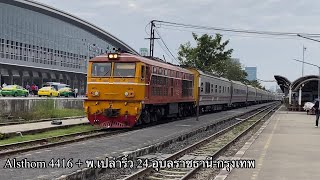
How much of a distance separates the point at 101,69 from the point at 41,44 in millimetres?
68771

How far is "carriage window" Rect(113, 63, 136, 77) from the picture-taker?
66.9ft

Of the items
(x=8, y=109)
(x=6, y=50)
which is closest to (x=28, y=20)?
(x=6, y=50)

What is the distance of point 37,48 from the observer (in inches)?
3327

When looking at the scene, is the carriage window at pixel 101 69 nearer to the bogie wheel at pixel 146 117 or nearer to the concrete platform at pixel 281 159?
the bogie wheel at pixel 146 117

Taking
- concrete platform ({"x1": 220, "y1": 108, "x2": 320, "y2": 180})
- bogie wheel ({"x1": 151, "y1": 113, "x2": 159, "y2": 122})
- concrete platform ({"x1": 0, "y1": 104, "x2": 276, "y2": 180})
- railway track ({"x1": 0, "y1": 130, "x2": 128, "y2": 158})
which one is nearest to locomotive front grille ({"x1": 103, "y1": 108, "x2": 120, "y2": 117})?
railway track ({"x1": 0, "y1": 130, "x2": 128, "y2": 158})

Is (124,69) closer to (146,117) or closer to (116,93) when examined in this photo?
(116,93)

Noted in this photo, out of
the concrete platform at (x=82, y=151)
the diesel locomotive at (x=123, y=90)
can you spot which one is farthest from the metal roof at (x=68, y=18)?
the concrete platform at (x=82, y=151)

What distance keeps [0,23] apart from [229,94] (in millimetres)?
44382

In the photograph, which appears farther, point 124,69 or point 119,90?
point 124,69

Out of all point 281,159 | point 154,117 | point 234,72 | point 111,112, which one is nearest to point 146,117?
point 154,117

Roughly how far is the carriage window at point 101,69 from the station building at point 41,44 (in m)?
50.0

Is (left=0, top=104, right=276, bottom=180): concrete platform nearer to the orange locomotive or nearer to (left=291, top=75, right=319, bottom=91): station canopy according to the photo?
the orange locomotive

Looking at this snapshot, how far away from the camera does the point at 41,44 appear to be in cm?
8638

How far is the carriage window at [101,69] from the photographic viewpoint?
20.6 m
